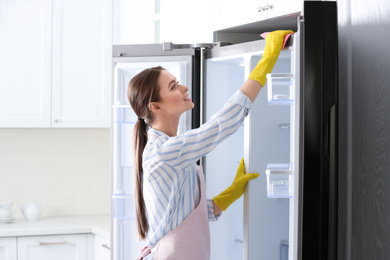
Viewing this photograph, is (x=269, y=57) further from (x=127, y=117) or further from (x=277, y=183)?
(x=127, y=117)

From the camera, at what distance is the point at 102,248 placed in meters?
3.57

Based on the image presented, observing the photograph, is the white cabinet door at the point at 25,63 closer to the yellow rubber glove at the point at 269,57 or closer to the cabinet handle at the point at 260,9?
the cabinet handle at the point at 260,9

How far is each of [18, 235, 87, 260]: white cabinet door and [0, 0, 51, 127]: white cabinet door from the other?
68 cm

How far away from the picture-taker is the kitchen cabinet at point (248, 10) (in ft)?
7.44

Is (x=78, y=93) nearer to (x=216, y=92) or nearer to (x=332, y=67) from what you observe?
(x=216, y=92)

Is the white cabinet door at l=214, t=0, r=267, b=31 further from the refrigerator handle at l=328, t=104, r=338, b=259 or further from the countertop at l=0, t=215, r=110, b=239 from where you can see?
the countertop at l=0, t=215, r=110, b=239

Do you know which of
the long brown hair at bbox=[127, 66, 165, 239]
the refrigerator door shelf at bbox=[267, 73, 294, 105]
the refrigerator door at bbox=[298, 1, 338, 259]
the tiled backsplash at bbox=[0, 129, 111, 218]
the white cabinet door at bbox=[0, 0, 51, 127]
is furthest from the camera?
the tiled backsplash at bbox=[0, 129, 111, 218]

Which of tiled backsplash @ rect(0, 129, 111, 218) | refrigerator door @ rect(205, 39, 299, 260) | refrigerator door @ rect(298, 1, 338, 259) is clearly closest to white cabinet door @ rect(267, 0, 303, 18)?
refrigerator door @ rect(205, 39, 299, 260)

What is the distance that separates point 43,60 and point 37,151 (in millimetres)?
699

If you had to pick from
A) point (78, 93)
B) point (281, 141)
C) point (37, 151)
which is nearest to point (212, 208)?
point (281, 141)

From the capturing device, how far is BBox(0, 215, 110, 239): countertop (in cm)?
354

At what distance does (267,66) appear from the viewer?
6.63ft

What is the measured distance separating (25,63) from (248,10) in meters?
1.73

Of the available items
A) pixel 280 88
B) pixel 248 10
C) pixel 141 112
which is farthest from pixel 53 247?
pixel 280 88
